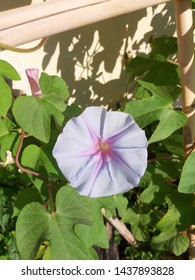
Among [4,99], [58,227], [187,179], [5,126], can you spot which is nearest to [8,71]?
[4,99]

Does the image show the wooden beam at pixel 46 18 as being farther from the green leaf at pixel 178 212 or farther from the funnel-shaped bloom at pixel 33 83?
the green leaf at pixel 178 212

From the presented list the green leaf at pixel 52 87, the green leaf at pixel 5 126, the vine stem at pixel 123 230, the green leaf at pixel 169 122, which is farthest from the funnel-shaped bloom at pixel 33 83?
Answer: the vine stem at pixel 123 230

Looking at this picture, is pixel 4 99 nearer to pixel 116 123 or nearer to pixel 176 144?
pixel 116 123

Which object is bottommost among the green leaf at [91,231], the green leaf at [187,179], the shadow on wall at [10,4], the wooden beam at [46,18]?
the green leaf at [91,231]

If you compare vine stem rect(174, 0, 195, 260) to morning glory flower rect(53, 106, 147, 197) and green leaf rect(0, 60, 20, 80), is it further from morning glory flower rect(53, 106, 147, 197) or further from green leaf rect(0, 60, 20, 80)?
green leaf rect(0, 60, 20, 80)

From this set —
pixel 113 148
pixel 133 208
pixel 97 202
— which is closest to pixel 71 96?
pixel 133 208
